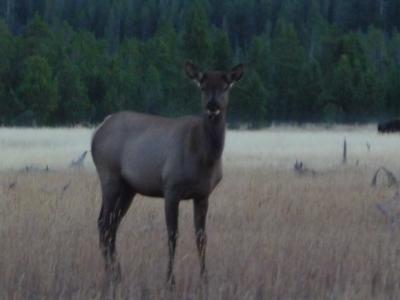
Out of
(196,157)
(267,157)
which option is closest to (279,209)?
(196,157)

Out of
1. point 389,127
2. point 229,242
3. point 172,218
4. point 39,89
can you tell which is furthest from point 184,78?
point 172,218

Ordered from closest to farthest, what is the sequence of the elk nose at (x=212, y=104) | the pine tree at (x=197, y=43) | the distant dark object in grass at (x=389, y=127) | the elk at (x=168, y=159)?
1. the elk nose at (x=212, y=104)
2. the elk at (x=168, y=159)
3. the distant dark object in grass at (x=389, y=127)
4. the pine tree at (x=197, y=43)

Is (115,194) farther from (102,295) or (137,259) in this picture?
(102,295)

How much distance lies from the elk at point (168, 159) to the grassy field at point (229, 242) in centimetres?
29

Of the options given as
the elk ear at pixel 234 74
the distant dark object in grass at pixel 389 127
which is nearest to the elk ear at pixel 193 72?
the elk ear at pixel 234 74

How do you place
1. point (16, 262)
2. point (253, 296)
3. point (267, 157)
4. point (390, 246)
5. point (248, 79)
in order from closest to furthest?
point (253, 296) → point (16, 262) → point (390, 246) → point (267, 157) → point (248, 79)

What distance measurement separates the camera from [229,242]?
11281 millimetres

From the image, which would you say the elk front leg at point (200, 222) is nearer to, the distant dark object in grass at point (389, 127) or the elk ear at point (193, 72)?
the elk ear at point (193, 72)

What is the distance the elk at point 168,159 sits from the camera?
32.6ft

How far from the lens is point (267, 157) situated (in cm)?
2920

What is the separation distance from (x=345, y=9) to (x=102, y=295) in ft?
341

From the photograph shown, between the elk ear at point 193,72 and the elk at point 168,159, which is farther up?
the elk ear at point 193,72

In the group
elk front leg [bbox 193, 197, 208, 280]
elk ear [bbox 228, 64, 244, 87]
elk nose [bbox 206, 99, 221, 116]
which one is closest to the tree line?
elk ear [bbox 228, 64, 244, 87]

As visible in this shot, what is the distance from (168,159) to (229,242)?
143 centimetres
